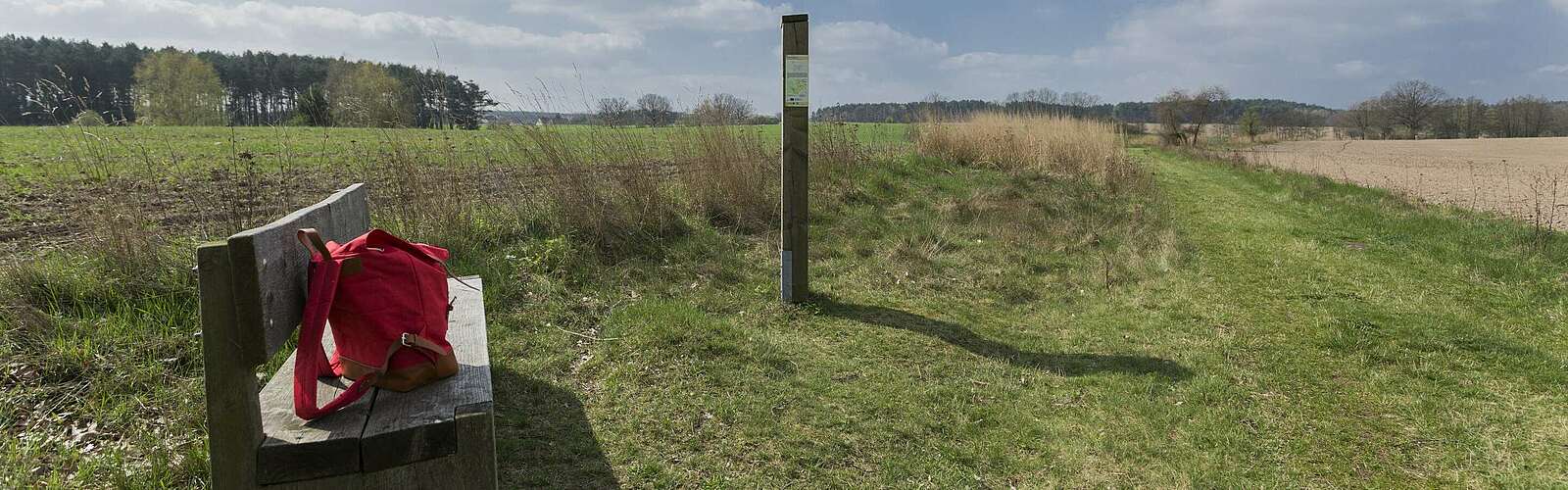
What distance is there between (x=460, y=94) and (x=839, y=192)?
4.06 m

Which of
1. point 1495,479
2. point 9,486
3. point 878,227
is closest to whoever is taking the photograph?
point 9,486

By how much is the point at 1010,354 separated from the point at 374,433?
3.26 meters

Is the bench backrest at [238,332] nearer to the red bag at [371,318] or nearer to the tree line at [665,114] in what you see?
the red bag at [371,318]

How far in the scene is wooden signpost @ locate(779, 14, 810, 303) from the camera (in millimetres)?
4754

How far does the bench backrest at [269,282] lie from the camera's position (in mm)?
1714

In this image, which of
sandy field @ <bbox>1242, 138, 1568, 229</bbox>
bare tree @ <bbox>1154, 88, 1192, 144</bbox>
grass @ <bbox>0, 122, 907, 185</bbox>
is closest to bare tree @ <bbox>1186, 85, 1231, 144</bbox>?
bare tree @ <bbox>1154, 88, 1192, 144</bbox>

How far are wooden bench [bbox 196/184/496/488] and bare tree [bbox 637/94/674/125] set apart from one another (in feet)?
18.5

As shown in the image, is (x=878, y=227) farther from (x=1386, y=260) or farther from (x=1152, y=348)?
(x=1386, y=260)

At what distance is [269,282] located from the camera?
1832 mm

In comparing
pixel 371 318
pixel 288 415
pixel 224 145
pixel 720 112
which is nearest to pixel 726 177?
pixel 720 112

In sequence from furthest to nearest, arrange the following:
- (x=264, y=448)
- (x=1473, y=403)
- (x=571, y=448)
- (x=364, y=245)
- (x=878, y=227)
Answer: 1. (x=878, y=227)
2. (x=1473, y=403)
3. (x=571, y=448)
4. (x=364, y=245)
5. (x=264, y=448)

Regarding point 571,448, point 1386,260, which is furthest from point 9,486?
point 1386,260

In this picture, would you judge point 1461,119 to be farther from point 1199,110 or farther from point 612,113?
point 612,113

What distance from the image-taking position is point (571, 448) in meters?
3.10
